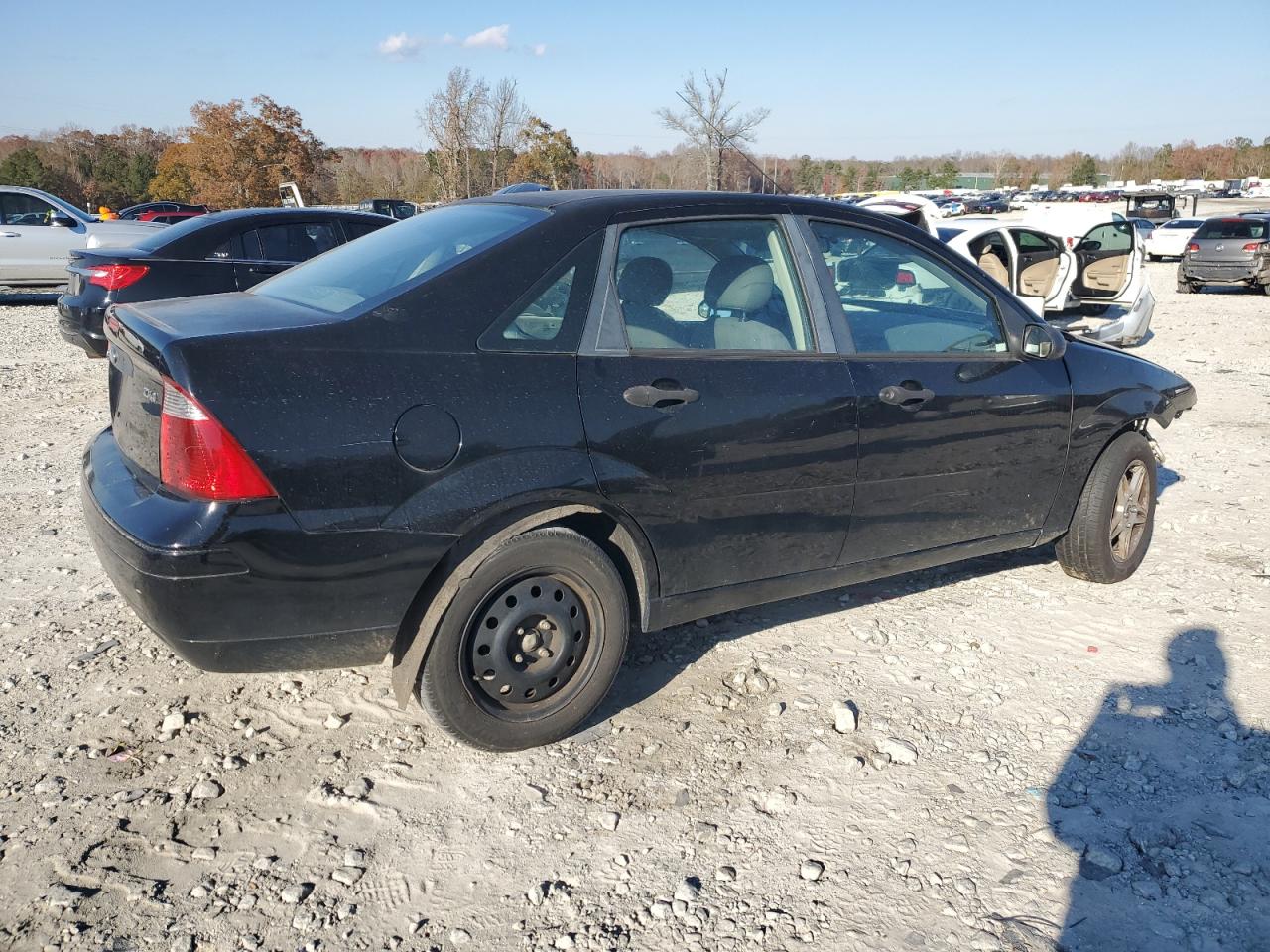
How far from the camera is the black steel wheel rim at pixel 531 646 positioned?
303 cm

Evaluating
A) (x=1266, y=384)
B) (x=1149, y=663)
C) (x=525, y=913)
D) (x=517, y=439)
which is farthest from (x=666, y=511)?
(x=1266, y=384)

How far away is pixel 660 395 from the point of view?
3.15 m

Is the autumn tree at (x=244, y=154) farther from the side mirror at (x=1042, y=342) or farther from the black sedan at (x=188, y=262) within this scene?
the side mirror at (x=1042, y=342)

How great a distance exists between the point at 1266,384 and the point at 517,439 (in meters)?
9.66

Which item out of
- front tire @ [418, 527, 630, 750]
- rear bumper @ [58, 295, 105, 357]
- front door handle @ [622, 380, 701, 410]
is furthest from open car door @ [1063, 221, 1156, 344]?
rear bumper @ [58, 295, 105, 357]

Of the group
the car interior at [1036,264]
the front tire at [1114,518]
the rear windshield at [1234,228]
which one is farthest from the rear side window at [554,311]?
the rear windshield at [1234,228]

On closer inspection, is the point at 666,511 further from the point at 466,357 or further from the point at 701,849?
the point at 701,849

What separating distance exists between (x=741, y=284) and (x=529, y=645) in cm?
148

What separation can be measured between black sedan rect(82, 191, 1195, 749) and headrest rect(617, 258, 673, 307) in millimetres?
10

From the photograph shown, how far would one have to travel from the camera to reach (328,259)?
375 centimetres

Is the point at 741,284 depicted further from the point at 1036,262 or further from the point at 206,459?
the point at 1036,262

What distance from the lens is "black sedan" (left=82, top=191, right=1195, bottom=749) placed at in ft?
8.77

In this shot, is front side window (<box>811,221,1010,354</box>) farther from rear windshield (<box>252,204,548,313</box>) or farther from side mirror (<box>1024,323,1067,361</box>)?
rear windshield (<box>252,204,548,313</box>)

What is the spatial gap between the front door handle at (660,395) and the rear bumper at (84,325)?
6977 millimetres
